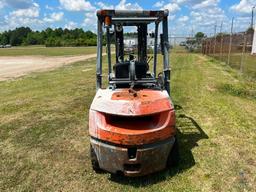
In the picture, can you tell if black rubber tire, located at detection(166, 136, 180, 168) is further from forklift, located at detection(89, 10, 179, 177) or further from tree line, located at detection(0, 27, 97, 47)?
tree line, located at detection(0, 27, 97, 47)

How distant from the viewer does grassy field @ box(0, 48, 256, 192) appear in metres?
4.17

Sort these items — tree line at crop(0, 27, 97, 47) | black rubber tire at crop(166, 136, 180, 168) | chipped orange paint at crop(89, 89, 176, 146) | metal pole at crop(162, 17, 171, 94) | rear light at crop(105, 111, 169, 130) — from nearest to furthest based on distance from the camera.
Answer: chipped orange paint at crop(89, 89, 176, 146), rear light at crop(105, 111, 169, 130), black rubber tire at crop(166, 136, 180, 168), metal pole at crop(162, 17, 171, 94), tree line at crop(0, 27, 97, 47)

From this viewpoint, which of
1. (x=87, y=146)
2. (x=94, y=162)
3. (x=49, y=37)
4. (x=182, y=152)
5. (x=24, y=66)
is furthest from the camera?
(x=49, y=37)

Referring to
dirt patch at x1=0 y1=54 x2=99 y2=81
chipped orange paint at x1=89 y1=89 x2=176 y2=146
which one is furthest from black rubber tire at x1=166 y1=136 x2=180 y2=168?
dirt patch at x1=0 y1=54 x2=99 y2=81

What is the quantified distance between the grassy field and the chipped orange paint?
0.72 m

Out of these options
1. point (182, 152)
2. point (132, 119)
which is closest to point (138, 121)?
point (132, 119)

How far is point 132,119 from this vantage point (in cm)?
398

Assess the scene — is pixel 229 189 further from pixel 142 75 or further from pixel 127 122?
pixel 142 75

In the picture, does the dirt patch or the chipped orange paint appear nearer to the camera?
the chipped orange paint

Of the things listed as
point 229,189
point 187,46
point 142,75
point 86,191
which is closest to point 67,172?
point 86,191

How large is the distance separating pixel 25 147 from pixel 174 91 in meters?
5.73

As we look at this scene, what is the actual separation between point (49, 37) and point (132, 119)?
115m

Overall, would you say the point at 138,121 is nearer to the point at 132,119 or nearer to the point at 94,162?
the point at 132,119

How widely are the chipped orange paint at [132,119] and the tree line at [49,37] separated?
84.4 metres
